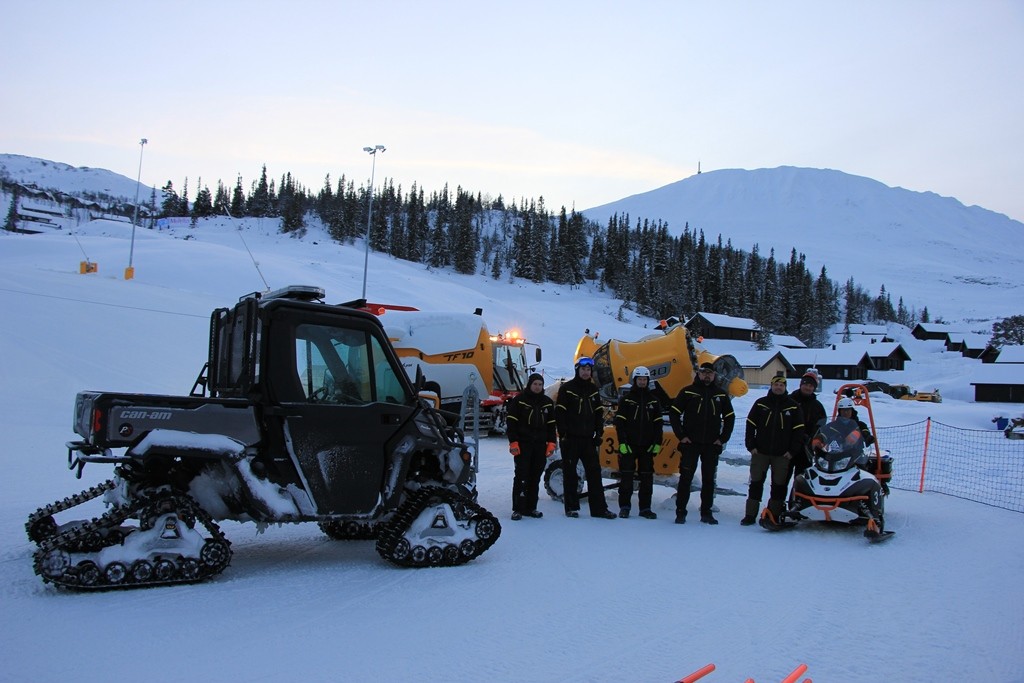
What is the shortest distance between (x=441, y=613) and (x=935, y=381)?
79569mm

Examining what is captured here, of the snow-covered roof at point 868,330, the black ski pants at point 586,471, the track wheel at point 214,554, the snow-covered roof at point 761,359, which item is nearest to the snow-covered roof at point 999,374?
the snow-covered roof at point 761,359

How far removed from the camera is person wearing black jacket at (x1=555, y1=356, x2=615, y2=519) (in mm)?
8852

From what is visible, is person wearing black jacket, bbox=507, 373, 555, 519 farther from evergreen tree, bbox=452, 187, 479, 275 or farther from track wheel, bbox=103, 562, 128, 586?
evergreen tree, bbox=452, 187, 479, 275

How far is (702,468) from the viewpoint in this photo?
887 centimetres

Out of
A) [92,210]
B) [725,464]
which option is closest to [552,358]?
[725,464]

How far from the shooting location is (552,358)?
160 ft

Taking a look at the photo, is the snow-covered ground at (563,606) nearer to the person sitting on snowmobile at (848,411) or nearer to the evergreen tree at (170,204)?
the person sitting on snowmobile at (848,411)

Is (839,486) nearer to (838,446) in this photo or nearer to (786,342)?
(838,446)

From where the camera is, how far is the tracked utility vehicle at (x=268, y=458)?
206 inches

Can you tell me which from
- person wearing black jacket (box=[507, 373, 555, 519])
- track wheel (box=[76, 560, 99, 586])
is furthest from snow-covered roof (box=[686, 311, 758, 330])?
track wheel (box=[76, 560, 99, 586])

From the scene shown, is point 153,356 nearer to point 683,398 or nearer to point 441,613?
point 683,398

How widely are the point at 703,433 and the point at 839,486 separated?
1583 mm

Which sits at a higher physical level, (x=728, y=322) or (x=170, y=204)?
(x=170, y=204)

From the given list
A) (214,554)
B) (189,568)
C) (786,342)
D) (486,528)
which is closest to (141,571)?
(189,568)
